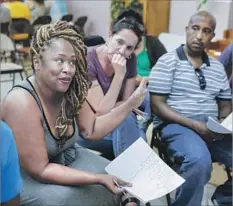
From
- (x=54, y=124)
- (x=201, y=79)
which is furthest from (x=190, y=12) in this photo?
→ (x=54, y=124)

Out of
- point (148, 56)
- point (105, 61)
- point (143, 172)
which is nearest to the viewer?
point (143, 172)

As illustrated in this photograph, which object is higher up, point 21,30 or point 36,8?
point 36,8

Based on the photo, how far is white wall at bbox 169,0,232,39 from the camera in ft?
11.1

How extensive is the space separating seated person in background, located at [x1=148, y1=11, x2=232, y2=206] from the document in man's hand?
315 mm

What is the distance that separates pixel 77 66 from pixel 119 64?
419 mm

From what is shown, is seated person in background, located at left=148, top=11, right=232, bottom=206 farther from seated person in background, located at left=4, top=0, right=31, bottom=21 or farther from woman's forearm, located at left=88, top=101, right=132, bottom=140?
seated person in background, located at left=4, top=0, right=31, bottom=21

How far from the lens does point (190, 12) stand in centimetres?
434

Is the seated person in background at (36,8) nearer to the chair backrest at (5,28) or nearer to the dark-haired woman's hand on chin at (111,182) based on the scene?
the chair backrest at (5,28)

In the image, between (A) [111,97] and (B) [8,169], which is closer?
(B) [8,169]

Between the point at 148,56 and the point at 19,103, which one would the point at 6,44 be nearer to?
the point at 148,56

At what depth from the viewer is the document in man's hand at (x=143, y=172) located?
4.66ft

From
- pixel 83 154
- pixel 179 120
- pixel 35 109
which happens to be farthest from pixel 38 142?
pixel 179 120

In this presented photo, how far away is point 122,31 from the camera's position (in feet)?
5.97

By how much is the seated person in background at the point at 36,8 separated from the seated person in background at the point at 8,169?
5114 mm
